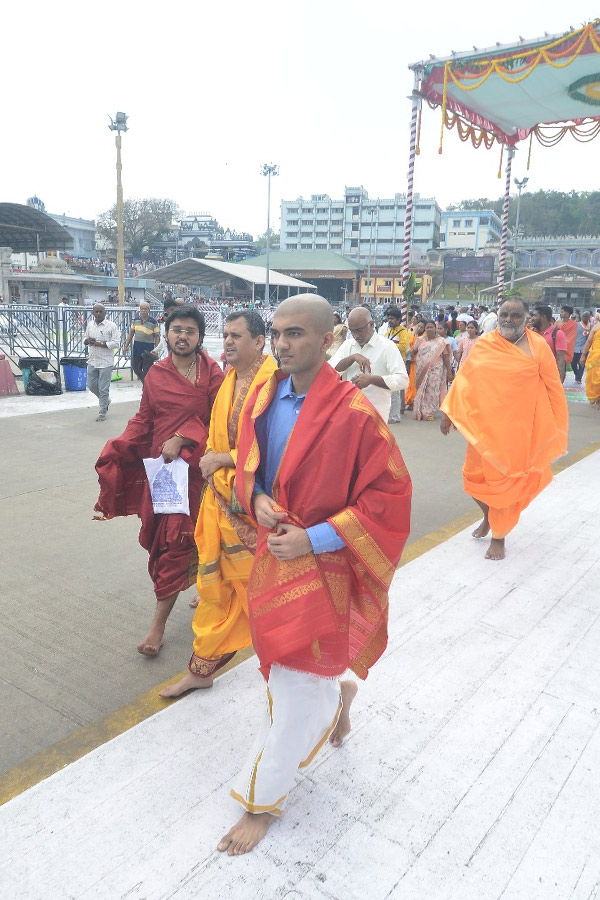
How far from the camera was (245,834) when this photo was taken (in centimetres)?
197

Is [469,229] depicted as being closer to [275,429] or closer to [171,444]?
[171,444]

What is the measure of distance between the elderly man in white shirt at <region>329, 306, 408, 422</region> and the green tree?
230 ft

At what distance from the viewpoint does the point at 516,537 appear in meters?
4.78

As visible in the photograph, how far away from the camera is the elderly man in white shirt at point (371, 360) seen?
4676mm

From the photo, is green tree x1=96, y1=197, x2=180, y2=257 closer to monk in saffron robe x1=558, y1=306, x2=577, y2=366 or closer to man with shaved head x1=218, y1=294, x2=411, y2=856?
monk in saffron robe x1=558, y1=306, x2=577, y2=366

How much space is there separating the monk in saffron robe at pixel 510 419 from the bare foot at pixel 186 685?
2.30 meters

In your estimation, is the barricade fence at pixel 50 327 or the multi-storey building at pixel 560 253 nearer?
the barricade fence at pixel 50 327

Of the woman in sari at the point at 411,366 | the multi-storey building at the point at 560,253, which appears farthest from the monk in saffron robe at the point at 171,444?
the multi-storey building at the point at 560,253

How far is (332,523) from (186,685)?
1330mm

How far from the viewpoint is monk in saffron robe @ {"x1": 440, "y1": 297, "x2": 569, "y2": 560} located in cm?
430

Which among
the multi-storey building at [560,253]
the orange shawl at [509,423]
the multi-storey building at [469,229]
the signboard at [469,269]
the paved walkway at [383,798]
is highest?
the multi-storey building at [469,229]

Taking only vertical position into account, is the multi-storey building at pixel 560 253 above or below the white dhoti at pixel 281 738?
above

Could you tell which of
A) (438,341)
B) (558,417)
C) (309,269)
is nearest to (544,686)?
(558,417)

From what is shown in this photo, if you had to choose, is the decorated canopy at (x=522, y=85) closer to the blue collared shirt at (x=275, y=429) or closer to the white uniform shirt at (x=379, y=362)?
the white uniform shirt at (x=379, y=362)
